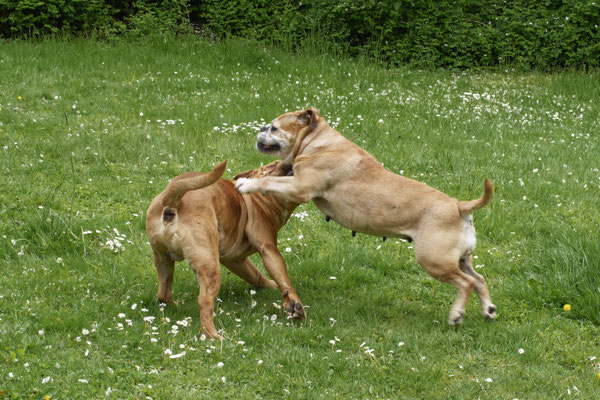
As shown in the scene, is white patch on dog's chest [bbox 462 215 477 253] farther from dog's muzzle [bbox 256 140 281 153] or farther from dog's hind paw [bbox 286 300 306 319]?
dog's muzzle [bbox 256 140 281 153]

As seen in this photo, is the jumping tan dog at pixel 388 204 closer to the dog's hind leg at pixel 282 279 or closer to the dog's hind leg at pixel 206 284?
the dog's hind leg at pixel 282 279

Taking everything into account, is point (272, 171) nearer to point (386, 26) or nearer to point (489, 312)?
point (489, 312)

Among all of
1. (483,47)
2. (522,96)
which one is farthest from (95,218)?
(483,47)

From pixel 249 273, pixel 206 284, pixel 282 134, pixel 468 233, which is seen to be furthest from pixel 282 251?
pixel 468 233

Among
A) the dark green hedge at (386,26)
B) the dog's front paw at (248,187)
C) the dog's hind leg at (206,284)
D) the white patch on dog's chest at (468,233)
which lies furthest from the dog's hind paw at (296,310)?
the dark green hedge at (386,26)

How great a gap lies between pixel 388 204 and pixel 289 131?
116 cm

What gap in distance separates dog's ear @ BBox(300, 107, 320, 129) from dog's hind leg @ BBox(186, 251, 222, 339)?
5.47ft

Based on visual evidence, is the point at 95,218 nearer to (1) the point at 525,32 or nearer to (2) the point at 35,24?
(2) the point at 35,24

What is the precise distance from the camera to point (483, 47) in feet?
51.2

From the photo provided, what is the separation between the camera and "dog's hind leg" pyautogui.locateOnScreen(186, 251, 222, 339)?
17.2 feet

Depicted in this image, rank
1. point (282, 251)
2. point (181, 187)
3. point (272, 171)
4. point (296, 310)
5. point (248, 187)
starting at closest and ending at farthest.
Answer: point (181, 187) → point (296, 310) → point (248, 187) → point (272, 171) → point (282, 251)

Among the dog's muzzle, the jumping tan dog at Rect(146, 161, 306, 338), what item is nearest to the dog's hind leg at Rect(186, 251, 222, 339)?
the jumping tan dog at Rect(146, 161, 306, 338)

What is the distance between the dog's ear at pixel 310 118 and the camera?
6.38m

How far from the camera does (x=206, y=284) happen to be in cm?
524
